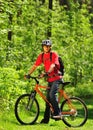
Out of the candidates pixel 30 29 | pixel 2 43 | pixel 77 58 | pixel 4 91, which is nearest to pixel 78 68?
pixel 77 58

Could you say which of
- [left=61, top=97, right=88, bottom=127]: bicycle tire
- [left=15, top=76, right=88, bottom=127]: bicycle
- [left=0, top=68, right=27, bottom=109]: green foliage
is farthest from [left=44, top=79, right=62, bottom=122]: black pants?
[left=0, top=68, right=27, bottom=109]: green foliage

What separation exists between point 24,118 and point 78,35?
20.7 meters

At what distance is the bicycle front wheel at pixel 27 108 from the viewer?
12.6 m

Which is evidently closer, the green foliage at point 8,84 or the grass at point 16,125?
the grass at point 16,125

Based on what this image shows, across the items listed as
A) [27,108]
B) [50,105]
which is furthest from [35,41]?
[50,105]

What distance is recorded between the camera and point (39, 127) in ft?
40.0

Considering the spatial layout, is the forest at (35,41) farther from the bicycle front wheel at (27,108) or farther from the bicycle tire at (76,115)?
the bicycle tire at (76,115)

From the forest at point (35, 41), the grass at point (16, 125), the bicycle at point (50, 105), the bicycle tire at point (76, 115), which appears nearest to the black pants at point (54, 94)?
the bicycle at point (50, 105)

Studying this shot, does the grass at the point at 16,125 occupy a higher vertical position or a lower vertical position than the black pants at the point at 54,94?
lower

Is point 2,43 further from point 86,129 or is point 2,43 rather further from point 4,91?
point 86,129

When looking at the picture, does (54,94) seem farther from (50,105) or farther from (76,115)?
(76,115)

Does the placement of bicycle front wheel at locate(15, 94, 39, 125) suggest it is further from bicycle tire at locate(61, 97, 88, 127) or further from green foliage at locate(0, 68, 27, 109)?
bicycle tire at locate(61, 97, 88, 127)

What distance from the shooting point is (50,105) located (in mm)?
12648

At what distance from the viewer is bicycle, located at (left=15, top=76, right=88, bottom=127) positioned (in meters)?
12.7
